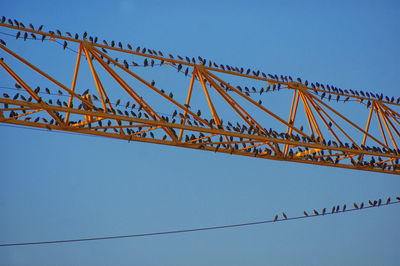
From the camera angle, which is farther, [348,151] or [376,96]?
[376,96]

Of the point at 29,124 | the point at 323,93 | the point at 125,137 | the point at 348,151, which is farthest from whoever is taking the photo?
the point at 323,93

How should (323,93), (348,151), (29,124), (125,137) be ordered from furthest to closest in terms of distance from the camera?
(323,93)
(348,151)
(125,137)
(29,124)

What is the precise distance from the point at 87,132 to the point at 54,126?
3.44 ft

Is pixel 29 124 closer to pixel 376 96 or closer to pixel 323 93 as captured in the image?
pixel 323 93

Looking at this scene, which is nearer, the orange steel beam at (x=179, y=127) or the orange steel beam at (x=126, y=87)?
the orange steel beam at (x=179, y=127)

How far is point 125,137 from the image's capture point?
22141 millimetres

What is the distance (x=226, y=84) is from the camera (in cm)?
2305

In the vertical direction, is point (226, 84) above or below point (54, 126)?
above

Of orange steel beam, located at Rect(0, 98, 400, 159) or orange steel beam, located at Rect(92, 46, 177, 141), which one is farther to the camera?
orange steel beam, located at Rect(92, 46, 177, 141)

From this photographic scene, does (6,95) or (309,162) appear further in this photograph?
(309,162)

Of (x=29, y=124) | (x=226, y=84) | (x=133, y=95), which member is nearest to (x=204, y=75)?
(x=226, y=84)

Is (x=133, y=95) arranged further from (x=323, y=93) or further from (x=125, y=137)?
(x=323, y=93)

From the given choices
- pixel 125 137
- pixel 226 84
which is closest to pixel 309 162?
pixel 226 84

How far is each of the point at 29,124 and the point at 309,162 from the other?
1148 centimetres
